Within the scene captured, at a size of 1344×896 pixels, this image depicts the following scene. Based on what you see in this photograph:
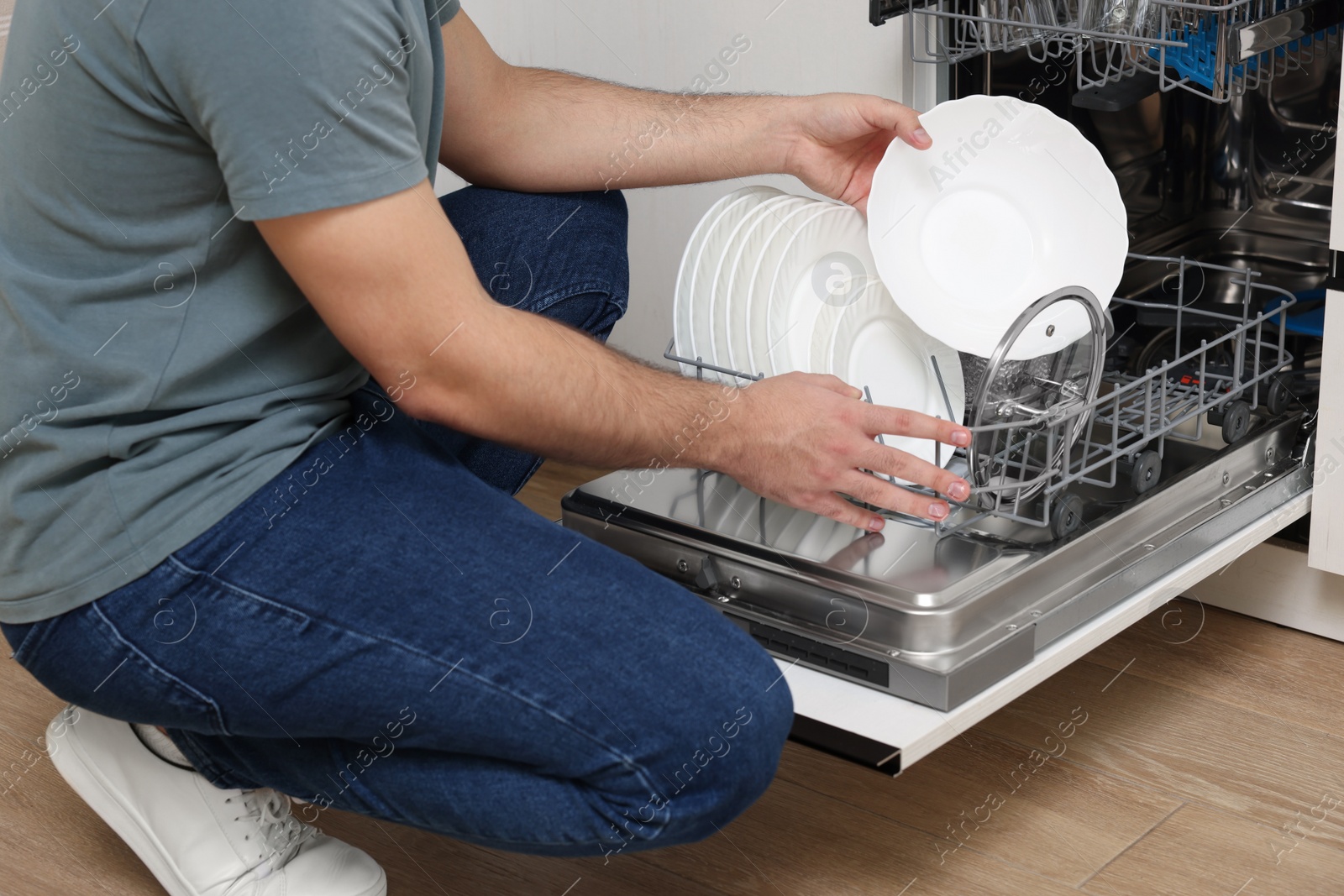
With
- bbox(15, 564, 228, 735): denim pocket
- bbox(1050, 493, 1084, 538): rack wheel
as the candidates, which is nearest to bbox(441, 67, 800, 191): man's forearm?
bbox(1050, 493, 1084, 538): rack wheel

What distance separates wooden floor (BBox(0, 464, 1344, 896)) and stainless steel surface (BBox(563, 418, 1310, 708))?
0.22m

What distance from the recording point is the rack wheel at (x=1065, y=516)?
1082 millimetres

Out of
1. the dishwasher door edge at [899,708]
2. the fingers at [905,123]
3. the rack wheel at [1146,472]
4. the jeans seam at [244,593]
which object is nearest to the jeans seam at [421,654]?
the jeans seam at [244,593]

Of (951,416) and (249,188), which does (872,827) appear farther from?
(249,188)

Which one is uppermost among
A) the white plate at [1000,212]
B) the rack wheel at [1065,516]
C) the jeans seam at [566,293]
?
the white plate at [1000,212]

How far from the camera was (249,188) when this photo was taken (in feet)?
2.88

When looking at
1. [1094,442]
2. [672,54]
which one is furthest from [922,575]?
[672,54]

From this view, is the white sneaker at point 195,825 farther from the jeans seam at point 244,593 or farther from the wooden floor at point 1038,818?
the jeans seam at point 244,593

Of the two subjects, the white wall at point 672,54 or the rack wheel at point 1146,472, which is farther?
the white wall at point 672,54

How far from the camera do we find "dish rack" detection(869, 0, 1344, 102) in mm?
1156

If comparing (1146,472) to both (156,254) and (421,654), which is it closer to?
(421,654)

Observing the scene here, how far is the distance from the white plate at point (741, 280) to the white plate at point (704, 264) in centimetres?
1

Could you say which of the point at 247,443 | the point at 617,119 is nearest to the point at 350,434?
the point at 247,443

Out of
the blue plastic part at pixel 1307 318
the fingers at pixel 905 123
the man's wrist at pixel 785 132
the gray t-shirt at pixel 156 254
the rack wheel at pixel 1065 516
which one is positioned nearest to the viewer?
the gray t-shirt at pixel 156 254
